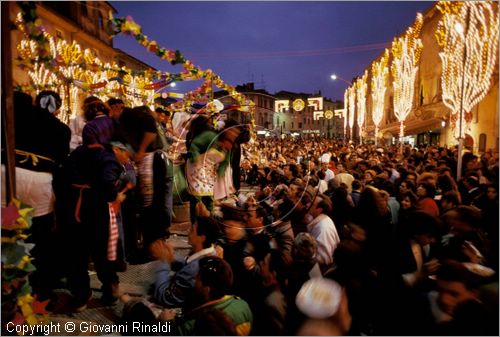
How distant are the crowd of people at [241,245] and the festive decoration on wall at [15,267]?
0.79 m

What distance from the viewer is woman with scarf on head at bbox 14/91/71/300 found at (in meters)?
3.60

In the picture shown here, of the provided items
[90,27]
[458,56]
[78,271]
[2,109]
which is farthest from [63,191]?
[90,27]

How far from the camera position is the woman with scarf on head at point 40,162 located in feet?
11.8

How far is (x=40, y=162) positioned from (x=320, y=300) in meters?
3.01

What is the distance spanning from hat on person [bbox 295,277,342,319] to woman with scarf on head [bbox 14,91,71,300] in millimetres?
2823

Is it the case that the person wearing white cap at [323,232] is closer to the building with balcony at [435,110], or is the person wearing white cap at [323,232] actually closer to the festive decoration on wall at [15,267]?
the festive decoration on wall at [15,267]

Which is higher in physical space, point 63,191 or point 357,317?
point 63,191

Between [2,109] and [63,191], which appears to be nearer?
[2,109]

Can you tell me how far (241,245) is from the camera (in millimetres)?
4086

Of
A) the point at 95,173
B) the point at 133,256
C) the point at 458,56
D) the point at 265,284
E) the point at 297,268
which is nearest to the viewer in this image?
the point at 265,284

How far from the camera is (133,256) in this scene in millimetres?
5691

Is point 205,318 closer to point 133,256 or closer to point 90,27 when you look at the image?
point 133,256

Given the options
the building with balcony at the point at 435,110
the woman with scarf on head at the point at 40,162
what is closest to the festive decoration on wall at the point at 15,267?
the woman with scarf on head at the point at 40,162

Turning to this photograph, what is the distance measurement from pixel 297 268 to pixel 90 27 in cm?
2638
